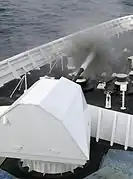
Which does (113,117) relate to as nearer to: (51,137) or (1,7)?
(51,137)

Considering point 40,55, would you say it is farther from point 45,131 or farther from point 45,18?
point 45,18

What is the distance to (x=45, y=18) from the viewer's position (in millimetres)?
40719

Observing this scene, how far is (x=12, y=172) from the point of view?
26.0 feet

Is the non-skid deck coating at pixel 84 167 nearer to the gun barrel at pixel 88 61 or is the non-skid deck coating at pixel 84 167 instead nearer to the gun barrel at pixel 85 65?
the gun barrel at pixel 85 65

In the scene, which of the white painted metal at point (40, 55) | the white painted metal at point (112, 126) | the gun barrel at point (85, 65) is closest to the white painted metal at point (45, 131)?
the white painted metal at point (112, 126)

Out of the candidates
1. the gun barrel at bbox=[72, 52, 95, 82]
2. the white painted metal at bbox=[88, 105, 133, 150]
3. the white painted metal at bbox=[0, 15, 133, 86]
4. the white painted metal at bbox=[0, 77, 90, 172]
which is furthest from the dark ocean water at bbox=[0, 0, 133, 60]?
the white painted metal at bbox=[0, 77, 90, 172]

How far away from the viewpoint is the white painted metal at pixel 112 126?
8.77m

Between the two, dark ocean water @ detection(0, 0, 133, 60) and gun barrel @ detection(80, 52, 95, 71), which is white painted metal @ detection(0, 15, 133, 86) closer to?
gun barrel @ detection(80, 52, 95, 71)

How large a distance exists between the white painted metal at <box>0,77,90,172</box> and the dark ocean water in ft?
70.9

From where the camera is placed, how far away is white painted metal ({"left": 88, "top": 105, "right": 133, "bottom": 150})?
28.8 feet

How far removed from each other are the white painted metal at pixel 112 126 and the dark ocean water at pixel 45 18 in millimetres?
20123

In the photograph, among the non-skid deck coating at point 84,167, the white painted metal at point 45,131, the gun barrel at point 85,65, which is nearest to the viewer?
the white painted metal at point 45,131

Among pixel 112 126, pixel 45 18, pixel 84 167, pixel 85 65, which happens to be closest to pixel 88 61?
pixel 85 65

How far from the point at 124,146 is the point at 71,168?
171 centimetres
